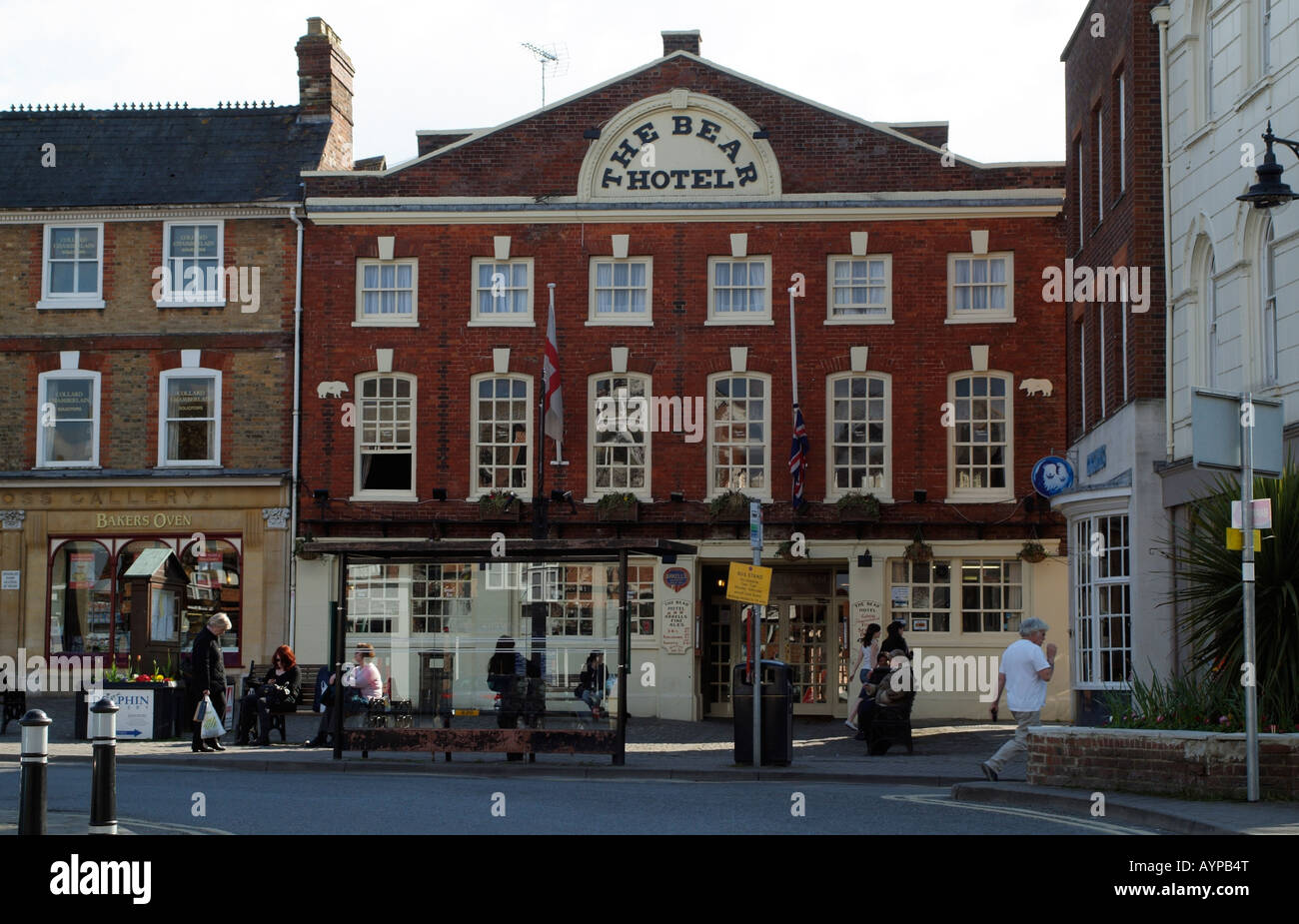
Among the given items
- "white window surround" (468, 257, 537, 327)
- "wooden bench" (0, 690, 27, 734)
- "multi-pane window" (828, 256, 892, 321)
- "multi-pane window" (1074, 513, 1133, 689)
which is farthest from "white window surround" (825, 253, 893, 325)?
"wooden bench" (0, 690, 27, 734)

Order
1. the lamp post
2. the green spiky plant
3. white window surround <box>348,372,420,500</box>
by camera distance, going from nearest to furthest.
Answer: the lamp post
the green spiky plant
white window surround <box>348,372,420,500</box>

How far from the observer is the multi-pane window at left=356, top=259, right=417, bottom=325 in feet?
105

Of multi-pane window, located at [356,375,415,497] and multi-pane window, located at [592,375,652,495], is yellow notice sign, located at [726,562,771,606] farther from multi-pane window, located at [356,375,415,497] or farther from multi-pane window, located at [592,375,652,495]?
multi-pane window, located at [356,375,415,497]

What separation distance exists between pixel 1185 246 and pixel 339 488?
1600 centimetres

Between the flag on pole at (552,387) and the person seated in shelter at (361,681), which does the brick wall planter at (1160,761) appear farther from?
the flag on pole at (552,387)

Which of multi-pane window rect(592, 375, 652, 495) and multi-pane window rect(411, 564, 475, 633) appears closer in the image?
multi-pane window rect(411, 564, 475, 633)

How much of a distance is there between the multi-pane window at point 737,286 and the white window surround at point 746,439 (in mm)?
1186

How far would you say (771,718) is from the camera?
20359 mm

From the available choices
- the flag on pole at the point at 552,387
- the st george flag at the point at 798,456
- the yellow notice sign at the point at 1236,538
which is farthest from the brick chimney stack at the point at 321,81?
the yellow notice sign at the point at 1236,538

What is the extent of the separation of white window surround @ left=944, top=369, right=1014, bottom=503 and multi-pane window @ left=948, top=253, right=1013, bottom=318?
1.12 metres

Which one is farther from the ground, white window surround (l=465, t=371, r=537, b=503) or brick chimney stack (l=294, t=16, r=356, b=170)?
brick chimney stack (l=294, t=16, r=356, b=170)

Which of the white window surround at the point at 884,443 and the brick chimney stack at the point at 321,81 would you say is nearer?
the white window surround at the point at 884,443

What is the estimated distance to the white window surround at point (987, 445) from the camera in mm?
30766
